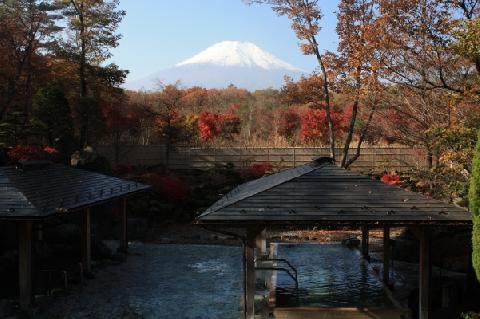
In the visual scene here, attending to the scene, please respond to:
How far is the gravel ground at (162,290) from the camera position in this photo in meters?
10.5

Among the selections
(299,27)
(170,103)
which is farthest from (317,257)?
(170,103)

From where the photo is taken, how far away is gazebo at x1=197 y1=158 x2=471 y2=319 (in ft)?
27.9

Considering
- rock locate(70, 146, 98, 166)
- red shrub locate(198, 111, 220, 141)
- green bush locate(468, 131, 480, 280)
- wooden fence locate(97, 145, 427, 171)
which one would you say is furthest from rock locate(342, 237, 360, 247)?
red shrub locate(198, 111, 220, 141)

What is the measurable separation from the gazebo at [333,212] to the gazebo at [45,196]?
12.5 feet

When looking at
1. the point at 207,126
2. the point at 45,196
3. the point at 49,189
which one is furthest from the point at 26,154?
the point at 207,126

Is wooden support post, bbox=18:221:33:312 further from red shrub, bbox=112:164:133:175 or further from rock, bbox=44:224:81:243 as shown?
red shrub, bbox=112:164:133:175

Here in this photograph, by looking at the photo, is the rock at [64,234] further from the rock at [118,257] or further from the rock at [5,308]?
the rock at [5,308]

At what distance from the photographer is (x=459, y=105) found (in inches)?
467

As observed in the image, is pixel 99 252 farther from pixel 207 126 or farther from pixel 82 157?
pixel 207 126

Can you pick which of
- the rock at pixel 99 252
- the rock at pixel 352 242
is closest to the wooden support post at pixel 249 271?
the rock at pixel 99 252

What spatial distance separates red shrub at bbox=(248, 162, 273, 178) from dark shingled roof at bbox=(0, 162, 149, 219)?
1014 centimetres

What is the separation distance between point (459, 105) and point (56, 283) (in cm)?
1026

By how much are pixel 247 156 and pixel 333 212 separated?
19.4 m

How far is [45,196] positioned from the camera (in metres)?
11.3
